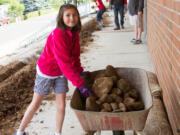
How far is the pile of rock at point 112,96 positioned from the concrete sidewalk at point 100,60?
83 cm

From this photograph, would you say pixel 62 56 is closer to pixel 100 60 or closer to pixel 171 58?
pixel 171 58

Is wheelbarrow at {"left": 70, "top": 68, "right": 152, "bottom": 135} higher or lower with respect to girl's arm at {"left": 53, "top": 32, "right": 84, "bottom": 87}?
lower

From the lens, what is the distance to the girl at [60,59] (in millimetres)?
2305

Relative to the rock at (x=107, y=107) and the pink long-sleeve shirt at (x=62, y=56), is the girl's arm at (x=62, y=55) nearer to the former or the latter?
the pink long-sleeve shirt at (x=62, y=56)

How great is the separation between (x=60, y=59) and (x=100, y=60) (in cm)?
388

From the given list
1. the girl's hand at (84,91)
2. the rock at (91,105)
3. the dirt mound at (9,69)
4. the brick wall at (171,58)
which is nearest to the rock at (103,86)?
the girl's hand at (84,91)

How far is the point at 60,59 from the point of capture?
2303mm

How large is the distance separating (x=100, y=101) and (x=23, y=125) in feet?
3.65

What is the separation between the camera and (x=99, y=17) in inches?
464

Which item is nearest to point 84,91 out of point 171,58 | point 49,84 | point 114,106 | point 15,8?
point 114,106

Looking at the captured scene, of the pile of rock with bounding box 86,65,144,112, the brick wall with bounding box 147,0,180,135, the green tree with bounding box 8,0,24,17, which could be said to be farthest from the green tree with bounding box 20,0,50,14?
the pile of rock with bounding box 86,65,144,112

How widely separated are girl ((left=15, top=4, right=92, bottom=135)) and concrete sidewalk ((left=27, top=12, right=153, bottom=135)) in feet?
1.45

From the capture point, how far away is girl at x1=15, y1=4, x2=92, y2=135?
2.30 metres

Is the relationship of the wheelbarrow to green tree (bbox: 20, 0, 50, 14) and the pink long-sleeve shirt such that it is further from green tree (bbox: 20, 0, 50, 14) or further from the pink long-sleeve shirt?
green tree (bbox: 20, 0, 50, 14)
